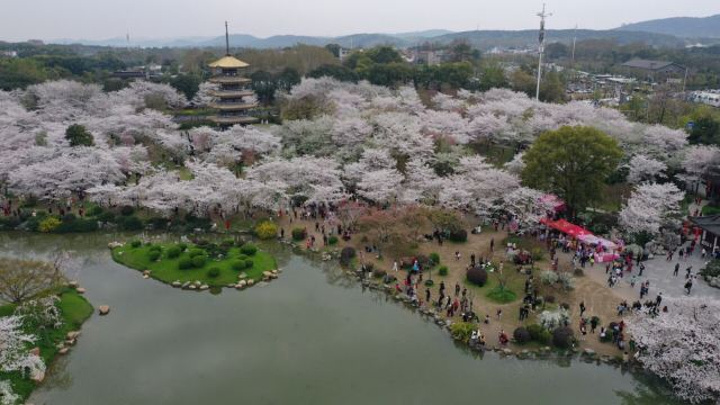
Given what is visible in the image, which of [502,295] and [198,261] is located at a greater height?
[198,261]

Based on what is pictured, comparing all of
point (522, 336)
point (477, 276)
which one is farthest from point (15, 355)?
point (477, 276)

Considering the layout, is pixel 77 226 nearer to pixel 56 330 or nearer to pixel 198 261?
pixel 198 261

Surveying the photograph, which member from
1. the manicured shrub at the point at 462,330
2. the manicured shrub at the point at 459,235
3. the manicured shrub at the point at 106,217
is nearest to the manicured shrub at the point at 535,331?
the manicured shrub at the point at 462,330

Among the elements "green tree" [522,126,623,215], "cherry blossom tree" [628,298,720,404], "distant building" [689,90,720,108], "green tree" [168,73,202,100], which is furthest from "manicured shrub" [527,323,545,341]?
"distant building" [689,90,720,108]

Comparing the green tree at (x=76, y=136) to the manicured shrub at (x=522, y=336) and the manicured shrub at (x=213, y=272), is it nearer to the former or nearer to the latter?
the manicured shrub at (x=213, y=272)

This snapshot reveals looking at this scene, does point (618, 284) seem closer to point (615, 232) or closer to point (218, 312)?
point (615, 232)

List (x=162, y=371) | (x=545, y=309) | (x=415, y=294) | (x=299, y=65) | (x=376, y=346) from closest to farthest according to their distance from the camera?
(x=162, y=371) → (x=376, y=346) → (x=545, y=309) → (x=415, y=294) → (x=299, y=65)

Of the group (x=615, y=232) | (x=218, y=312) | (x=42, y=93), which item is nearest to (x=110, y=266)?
(x=218, y=312)
